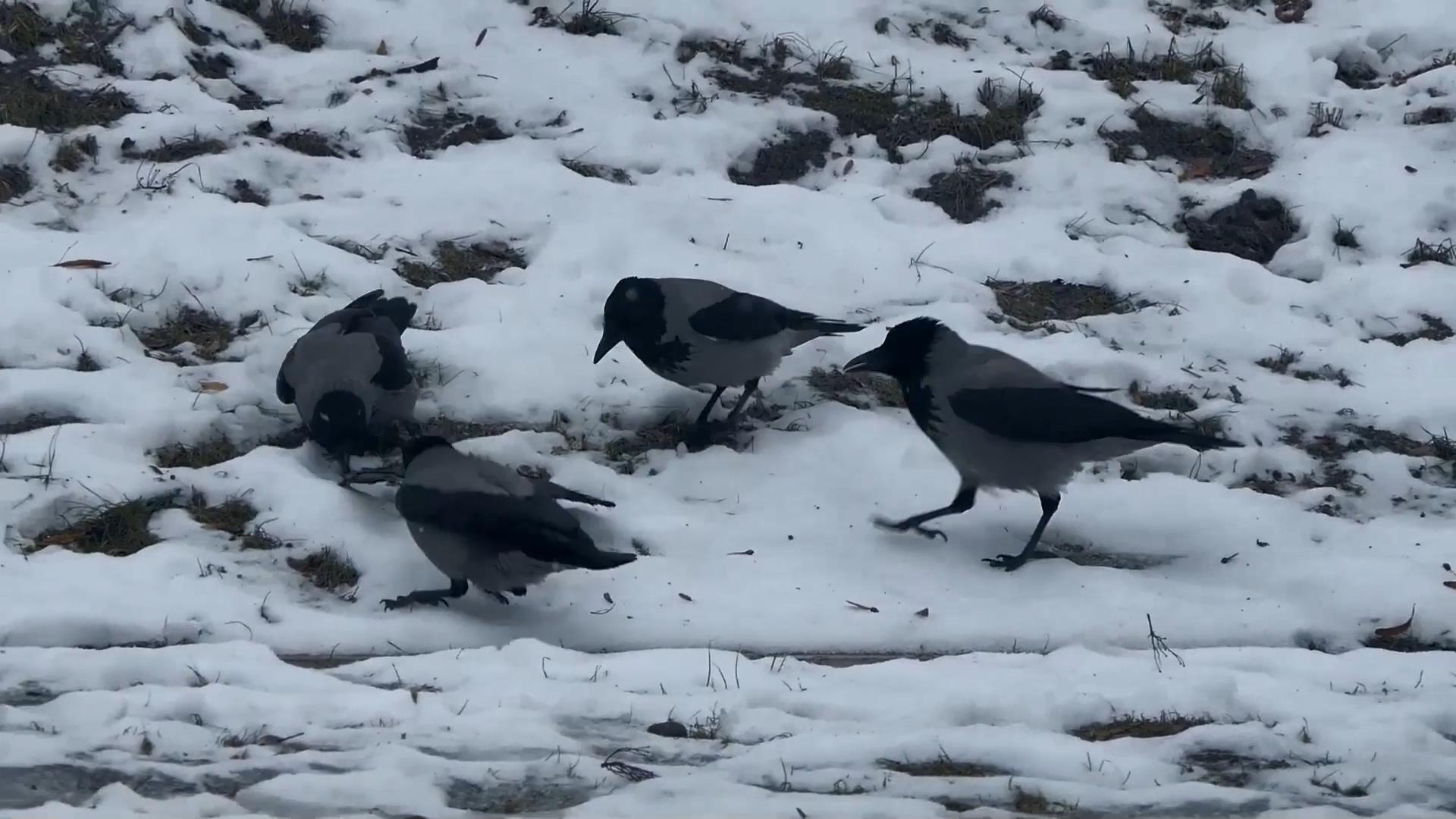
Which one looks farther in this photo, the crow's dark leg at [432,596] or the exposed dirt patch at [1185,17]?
the exposed dirt patch at [1185,17]

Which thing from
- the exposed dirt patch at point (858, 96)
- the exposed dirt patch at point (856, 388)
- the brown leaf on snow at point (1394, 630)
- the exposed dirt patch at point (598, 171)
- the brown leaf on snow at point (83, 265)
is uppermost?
the exposed dirt patch at point (858, 96)

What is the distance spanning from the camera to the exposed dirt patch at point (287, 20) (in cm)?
874

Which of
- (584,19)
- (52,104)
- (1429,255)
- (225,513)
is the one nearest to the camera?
(225,513)

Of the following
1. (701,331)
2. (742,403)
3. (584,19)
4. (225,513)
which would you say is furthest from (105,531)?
(584,19)

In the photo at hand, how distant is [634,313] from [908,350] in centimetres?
129

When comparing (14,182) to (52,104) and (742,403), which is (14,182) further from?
(742,403)

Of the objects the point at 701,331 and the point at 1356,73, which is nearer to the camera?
the point at 701,331

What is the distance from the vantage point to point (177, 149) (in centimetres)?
757

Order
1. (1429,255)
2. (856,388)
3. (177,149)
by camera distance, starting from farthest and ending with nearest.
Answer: (177,149) → (1429,255) → (856,388)

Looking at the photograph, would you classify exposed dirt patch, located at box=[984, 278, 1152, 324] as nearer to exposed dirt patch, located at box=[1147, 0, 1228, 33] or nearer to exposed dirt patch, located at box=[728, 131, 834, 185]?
exposed dirt patch, located at box=[728, 131, 834, 185]

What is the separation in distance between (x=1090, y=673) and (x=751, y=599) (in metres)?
1.24

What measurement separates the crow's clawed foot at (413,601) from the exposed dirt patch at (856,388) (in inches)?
90.5

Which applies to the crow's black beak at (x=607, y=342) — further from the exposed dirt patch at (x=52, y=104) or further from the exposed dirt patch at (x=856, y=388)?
the exposed dirt patch at (x=52, y=104)

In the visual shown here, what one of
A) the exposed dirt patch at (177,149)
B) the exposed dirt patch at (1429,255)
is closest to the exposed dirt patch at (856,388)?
the exposed dirt patch at (1429,255)
